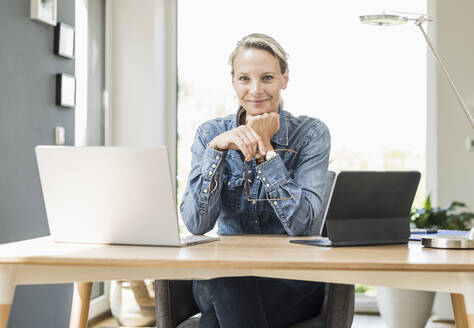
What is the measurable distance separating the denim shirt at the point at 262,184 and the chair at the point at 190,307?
217 mm

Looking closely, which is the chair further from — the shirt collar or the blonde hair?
the blonde hair

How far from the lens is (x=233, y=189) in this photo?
2107 millimetres

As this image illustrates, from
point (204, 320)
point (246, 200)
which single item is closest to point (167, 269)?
point (204, 320)

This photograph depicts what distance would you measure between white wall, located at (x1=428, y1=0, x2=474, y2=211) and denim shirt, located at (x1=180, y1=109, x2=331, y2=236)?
83.3 inches

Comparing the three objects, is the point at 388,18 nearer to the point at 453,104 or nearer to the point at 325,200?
the point at 325,200

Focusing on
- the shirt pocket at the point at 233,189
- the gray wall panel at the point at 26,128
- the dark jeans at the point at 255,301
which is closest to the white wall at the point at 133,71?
the gray wall panel at the point at 26,128

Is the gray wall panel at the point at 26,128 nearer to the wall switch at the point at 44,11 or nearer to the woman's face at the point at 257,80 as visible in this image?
the wall switch at the point at 44,11

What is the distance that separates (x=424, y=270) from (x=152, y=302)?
2559mm

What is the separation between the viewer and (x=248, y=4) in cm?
436

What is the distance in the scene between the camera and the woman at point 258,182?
69.6 inches

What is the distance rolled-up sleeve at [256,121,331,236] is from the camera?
1938 millimetres

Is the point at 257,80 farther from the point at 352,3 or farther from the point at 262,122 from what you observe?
the point at 352,3

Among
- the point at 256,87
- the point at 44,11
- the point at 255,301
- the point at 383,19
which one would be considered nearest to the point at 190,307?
the point at 255,301

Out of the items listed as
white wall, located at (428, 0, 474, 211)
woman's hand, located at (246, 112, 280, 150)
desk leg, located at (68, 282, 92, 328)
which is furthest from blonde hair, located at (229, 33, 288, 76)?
white wall, located at (428, 0, 474, 211)
